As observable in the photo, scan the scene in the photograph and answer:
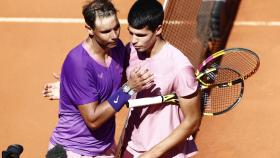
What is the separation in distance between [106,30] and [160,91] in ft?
1.93

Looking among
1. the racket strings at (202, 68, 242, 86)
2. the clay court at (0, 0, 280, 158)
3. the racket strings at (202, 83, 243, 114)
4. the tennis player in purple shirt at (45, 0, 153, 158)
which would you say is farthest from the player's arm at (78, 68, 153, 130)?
the clay court at (0, 0, 280, 158)

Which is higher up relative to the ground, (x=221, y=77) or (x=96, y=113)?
(x=96, y=113)

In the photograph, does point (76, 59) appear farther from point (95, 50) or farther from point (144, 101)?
point (144, 101)

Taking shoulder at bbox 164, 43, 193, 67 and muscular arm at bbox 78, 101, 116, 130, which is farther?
muscular arm at bbox 78, 101, 116, 130

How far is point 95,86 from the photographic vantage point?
13.6 feet

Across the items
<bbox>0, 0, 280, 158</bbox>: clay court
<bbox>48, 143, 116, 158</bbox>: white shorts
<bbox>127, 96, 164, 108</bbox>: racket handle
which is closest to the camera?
<bbox>127, 96, 164, 108</bbox>: racket handle

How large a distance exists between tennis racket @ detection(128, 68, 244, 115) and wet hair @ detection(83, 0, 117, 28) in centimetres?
66

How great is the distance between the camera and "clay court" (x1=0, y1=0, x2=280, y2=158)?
21.1ft

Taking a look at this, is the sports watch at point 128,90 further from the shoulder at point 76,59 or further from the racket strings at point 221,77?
the racket strings at point 221,77

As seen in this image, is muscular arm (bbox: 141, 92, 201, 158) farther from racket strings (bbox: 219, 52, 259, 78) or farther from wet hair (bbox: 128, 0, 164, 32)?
racket strings (bbox: 219, 52, 259, 78)

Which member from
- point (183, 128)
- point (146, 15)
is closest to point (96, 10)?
point (146, 15)

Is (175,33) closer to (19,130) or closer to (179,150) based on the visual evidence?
(19,130)

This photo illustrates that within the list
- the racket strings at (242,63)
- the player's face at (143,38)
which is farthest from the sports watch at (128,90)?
the racket strings at (242,63)

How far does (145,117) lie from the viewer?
13.4 feet
